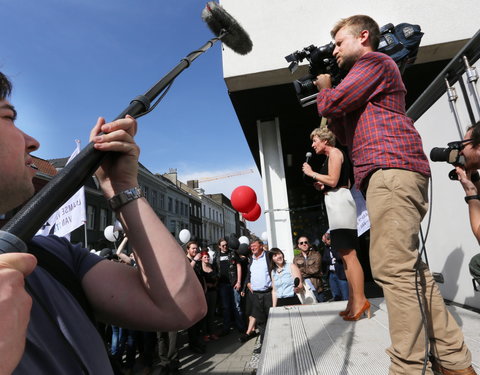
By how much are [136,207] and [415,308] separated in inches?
54.0

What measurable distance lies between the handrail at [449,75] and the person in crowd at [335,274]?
3001mm

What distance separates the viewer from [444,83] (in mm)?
3143

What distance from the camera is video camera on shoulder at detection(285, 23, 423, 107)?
2180mm

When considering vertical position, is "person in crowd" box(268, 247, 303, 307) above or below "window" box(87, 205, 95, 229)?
below

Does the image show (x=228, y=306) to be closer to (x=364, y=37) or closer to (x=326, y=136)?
(x=326, y=136)

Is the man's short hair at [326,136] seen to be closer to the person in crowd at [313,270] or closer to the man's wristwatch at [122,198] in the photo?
the man's wristwatch at [122,198]

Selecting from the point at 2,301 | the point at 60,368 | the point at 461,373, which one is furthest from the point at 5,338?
the point at 461,373

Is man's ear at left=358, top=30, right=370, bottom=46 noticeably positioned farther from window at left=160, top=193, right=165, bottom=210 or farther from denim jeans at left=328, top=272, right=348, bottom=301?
window at left=160, top=193, right=165, bottom=210

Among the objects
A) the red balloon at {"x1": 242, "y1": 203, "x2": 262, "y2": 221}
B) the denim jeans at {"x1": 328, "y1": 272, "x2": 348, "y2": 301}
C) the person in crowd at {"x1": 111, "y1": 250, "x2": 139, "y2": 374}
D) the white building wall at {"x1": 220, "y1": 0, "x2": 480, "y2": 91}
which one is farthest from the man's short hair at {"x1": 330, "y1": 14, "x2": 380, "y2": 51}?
the red balloon at {"x1": 242, "y1": 203, "x2": 262, "y2": 221}

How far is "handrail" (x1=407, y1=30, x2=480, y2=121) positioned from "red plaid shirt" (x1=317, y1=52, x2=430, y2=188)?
52.5 inches

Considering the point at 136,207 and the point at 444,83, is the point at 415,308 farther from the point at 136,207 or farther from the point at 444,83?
the point at 444,83

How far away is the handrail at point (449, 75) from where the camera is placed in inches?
100

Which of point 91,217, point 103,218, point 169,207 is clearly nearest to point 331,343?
point 91,217

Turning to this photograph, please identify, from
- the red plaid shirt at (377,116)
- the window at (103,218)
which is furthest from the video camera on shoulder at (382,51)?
the window at (103,218)
